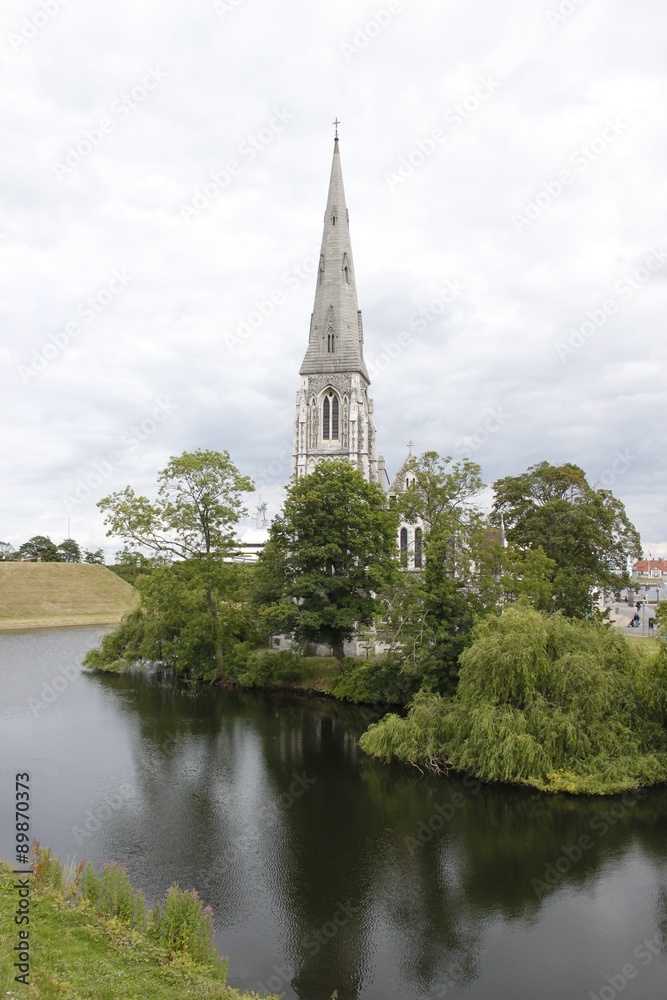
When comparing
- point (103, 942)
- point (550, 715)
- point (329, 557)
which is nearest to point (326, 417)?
point (329, 557)

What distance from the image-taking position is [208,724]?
1079 inches

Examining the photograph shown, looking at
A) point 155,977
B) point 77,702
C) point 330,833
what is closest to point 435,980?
point 155,977

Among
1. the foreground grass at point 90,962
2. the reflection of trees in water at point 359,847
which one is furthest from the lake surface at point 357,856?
the foreground grass at point 90,962

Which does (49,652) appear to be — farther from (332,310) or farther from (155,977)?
(155,977)

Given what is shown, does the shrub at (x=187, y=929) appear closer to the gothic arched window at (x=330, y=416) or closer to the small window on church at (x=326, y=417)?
the gothic arched window at (x=330, y=416)

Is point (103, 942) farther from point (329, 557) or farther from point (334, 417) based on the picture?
point (334, 417)

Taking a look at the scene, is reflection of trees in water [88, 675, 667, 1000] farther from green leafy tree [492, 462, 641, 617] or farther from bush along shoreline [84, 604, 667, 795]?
green leafy tree [492, 462, 641, 617]

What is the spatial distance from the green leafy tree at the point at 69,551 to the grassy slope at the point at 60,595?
8477mm

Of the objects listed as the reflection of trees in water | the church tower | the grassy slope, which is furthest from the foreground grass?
the grassy slope

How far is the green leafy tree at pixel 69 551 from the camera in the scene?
9128cm

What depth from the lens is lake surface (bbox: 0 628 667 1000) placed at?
1109 cm

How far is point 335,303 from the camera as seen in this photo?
2131 inches

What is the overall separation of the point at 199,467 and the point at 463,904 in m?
26.0

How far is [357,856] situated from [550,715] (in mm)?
7404
